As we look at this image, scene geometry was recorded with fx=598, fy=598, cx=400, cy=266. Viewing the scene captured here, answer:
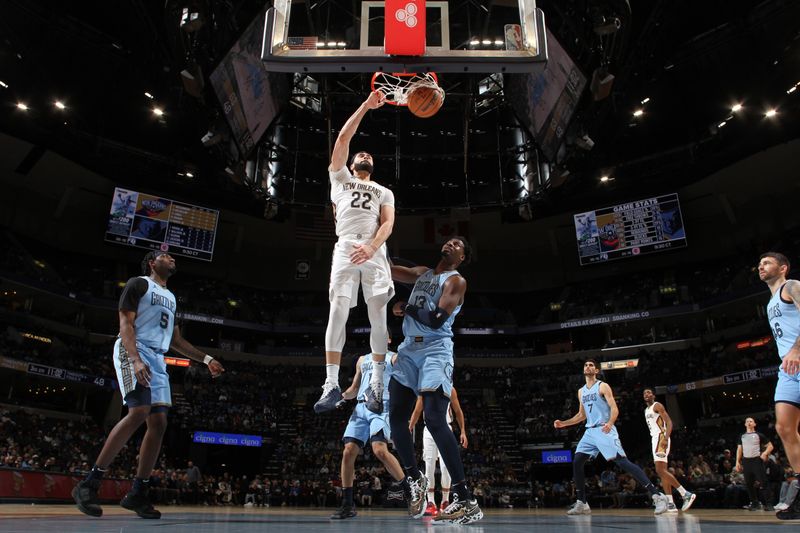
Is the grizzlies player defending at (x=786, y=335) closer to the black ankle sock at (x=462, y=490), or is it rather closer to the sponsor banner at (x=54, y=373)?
the black ankle sock at (x=462, y=490)

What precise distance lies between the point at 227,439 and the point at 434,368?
2343 centimetres

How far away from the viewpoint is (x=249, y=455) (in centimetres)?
2786

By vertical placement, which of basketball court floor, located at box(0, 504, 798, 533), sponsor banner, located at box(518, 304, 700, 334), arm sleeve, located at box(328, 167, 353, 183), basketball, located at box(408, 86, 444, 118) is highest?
sponsor banner, located at box(518, 304, 700, 334)

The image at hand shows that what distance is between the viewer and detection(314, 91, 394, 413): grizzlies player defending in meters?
5.13

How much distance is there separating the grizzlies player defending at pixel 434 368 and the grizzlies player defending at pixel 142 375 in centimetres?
178

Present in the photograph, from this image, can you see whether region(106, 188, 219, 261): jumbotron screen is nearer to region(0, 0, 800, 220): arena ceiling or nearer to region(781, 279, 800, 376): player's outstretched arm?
region(0, 0, 800, 220): arena ceiling

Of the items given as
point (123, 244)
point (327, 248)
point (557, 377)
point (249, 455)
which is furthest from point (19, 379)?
point (557, 377)

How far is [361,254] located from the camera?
4.97m

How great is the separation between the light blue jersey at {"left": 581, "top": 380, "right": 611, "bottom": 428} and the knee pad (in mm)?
5465

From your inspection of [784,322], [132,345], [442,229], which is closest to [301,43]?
[132,345]

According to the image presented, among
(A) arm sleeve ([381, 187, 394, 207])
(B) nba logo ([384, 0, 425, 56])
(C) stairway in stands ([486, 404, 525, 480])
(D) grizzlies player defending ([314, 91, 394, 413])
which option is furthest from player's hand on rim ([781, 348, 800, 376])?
(C) stairway in stands ([486, 404, 525, 480])

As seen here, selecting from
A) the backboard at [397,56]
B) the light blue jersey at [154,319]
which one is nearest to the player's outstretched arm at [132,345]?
the light blue jersey at [154,319]

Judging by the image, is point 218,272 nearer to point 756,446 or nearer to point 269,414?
point 269,414

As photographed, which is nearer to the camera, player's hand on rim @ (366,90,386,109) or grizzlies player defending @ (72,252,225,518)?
grizzlies player defending @ (72,252,225,518)
